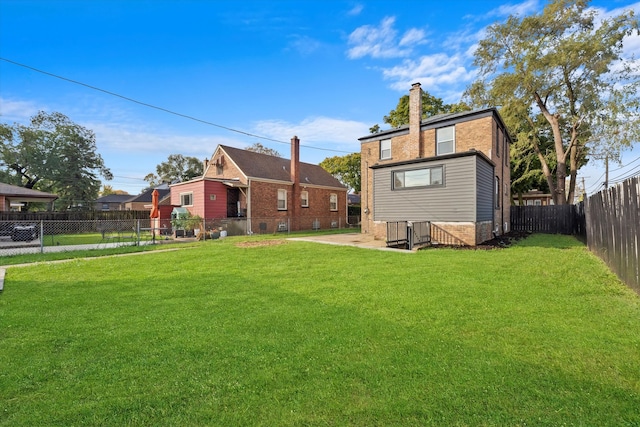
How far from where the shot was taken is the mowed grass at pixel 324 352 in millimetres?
2129

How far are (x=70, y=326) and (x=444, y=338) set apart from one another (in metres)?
4.59

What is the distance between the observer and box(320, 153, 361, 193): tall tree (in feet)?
123

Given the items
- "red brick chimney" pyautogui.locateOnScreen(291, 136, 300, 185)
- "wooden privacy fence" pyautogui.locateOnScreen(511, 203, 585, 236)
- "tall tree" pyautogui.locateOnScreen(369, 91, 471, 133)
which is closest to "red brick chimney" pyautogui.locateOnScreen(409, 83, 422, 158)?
"red brick chimney" pyautogui.locateOnScreen(291, 136, 300, 185)

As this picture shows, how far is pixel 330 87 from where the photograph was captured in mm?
15898

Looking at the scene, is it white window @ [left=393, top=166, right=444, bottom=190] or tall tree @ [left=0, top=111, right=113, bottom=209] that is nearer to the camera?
white window @ [left=393, top=166, right=444, bottom=190]

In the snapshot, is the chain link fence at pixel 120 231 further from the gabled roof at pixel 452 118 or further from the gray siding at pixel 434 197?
the gabled roof at pixel 452 118

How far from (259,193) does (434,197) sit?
465 inches

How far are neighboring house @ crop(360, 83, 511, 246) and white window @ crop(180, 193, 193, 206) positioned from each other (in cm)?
1130

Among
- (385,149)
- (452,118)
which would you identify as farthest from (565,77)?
(385,149)

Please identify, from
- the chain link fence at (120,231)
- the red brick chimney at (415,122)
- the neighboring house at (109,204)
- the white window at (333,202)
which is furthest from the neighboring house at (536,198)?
the neighboring house at (109,204)

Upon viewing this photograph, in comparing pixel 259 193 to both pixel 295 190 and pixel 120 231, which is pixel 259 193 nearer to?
pixel 295 190

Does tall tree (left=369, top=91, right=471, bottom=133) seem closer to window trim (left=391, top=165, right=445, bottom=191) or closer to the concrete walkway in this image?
window trim (left=391, top=165, right=445, bottom=191)

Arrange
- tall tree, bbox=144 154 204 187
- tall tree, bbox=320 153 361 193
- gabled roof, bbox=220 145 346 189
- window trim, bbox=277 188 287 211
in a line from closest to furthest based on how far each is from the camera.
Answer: gabled roof, bbox=220 145 346 189
window trim, bbox=277 188 287 211
tall tree, bbox=320 153 361 193
tall tree, bbox=144 154 204 187

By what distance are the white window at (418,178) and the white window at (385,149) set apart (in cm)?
509
